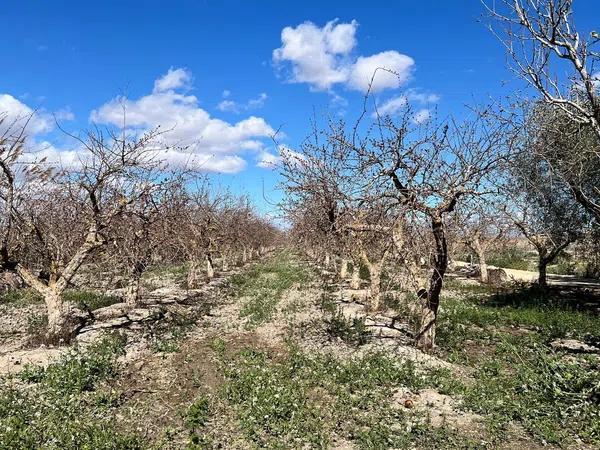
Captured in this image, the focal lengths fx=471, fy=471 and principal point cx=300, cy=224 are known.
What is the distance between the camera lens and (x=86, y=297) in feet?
75.2

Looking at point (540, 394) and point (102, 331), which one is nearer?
point (540, 394)

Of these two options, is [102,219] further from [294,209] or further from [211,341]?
[294,209]

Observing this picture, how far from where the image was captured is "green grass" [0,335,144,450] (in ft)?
24.1

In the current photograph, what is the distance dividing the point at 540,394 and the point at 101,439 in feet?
27.0

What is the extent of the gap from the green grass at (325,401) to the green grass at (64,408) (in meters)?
2.29

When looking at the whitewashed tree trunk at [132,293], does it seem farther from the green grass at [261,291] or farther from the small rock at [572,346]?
the small rock at [572,346]

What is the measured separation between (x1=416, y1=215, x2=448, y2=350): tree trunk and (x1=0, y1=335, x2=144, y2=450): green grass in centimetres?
790

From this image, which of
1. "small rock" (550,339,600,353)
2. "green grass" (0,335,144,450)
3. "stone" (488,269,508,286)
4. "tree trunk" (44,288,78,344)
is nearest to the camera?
"green grass" (0,335,144,450)

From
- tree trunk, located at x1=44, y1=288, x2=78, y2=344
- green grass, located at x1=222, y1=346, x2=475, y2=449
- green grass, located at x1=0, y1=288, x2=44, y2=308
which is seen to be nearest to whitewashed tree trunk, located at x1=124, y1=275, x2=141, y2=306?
green grass, located at x1=0, y1=288, x2=44, y2=308

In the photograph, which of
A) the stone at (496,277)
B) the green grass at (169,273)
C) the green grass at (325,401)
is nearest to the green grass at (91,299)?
the green grass at (169,273)

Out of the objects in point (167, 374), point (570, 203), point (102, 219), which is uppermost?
point (570, 203)

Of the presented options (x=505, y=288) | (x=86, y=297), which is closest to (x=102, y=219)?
(x=86, y=297)

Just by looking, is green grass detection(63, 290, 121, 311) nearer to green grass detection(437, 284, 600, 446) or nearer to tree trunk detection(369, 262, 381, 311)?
tree trunk detection(369, 262, 381, 311)

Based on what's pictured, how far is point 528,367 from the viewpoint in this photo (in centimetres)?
1136
